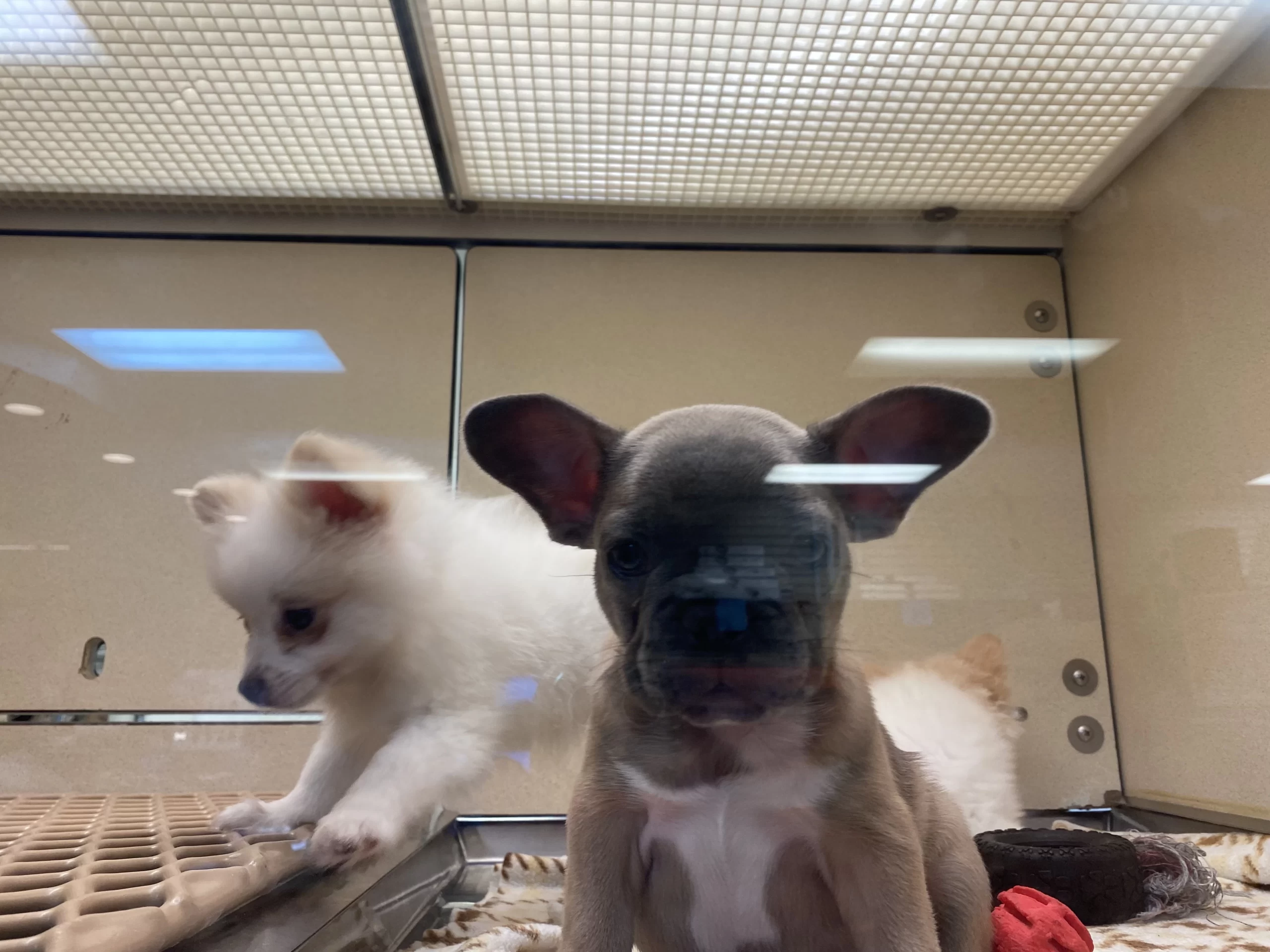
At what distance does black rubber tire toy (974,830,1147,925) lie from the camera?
3.29ft

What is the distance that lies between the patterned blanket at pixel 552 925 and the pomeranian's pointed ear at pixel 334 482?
52 centimetres

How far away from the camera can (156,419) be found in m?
1.29

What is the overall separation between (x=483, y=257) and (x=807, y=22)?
2.12 feet

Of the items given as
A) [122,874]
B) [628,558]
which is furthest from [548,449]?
[122,874]

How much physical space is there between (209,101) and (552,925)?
4.24 ft

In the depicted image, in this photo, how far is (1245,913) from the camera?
1.13 meters

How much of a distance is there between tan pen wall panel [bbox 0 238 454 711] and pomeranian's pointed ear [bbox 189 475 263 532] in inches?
2.4

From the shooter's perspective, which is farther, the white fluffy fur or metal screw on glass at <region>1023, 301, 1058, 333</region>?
metal screw on glass at <region>1023, 301, 1058, 333</region>

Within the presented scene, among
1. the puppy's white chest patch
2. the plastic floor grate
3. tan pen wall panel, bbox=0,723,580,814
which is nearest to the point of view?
the plastic floor grate

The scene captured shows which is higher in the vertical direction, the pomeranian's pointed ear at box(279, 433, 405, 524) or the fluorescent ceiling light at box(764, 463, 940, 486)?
the pomeranian's pointed ear at box(279, 433, 405, 524)

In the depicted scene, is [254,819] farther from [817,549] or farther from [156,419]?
[817,549]

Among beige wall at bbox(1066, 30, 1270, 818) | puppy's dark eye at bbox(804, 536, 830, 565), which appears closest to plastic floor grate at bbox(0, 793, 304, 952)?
puppy's dark eye at bbox(804, 536, 830, 565)

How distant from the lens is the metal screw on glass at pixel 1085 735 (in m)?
1.34

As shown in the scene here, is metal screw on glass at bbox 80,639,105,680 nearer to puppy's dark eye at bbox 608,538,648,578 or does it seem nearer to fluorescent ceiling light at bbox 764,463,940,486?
puppy's dark eye at bbox 608,538,648,578
